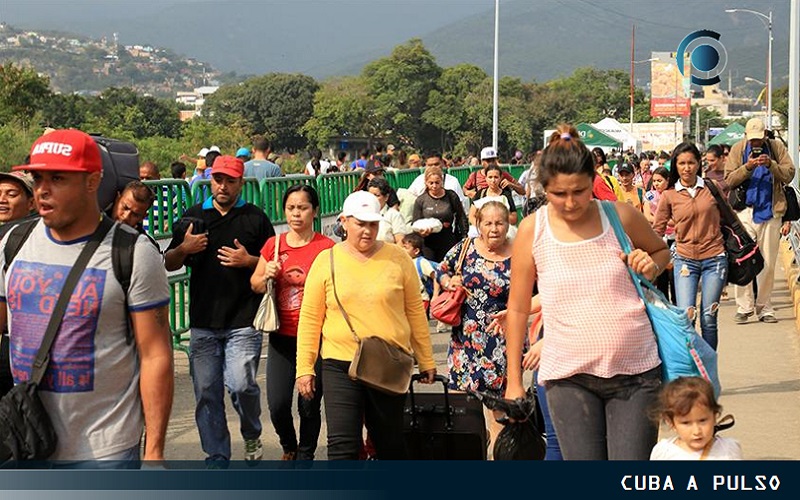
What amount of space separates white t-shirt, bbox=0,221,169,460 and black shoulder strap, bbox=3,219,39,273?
4 centimetres

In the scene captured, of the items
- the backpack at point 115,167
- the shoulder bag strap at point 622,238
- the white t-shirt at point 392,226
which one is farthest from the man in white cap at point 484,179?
the shoulder bag strap at point 622,238

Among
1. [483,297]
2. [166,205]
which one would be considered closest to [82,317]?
[483,297]

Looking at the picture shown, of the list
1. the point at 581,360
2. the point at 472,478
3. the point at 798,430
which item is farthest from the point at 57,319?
the point at 798,430

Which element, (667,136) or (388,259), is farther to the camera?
(667,136)

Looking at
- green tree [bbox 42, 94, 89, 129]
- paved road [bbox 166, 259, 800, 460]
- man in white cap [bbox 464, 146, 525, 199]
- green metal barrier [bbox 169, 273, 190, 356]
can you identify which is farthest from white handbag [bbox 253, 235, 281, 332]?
green tree [bbox 42, 94, 89, 129]

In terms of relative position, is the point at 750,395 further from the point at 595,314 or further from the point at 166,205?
the point at 595,314

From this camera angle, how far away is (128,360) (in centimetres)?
427

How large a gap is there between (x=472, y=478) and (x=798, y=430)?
5542 millimetres

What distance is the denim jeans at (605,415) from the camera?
476cm

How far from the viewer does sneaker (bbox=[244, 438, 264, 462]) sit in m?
7.81

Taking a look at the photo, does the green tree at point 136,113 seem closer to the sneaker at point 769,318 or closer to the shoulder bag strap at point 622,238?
the sneaker at point 769,318

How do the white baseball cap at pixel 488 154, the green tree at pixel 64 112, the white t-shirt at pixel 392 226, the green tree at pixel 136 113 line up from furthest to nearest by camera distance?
the green tree at pixel 64 112
the green tree at pixel 136 113
the white baseball cap at pixel 488 154
the white t-shirt at pixel 392 226

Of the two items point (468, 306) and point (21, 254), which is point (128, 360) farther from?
point (468, 306)

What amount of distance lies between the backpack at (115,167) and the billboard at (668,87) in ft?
342
